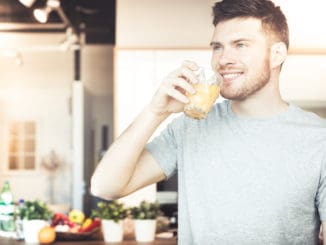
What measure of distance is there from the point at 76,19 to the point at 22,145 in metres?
2.12

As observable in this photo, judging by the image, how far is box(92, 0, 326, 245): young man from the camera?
1507 millimetres

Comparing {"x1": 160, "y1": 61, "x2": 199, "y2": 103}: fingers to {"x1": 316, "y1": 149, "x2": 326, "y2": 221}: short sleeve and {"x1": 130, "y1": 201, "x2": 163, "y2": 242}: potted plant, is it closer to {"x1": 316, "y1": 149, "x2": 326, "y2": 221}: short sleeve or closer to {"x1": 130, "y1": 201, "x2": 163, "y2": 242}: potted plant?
{"x1": 316, "y1": 149, "x2": 326, "y2": 221}: short sleeve

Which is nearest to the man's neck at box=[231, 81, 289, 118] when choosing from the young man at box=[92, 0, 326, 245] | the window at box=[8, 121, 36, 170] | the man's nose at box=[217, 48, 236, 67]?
the young man at box=[92, 0, 326, 245]

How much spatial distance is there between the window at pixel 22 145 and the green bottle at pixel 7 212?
5.34m

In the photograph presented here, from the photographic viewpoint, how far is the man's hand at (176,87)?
56.8 inches

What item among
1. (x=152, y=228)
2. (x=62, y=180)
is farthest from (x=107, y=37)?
(x=152, y=228)

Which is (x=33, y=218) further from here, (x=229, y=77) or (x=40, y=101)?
(x=40, y=101)

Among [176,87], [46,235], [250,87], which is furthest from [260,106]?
[46,235]

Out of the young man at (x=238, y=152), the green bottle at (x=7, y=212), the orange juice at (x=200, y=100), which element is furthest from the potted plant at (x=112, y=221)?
the orange juice at (x=200, y=100)

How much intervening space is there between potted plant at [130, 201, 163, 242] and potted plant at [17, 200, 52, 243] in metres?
0.51

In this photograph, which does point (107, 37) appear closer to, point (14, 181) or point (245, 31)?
point (14, 181)

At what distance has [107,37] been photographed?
887 cm

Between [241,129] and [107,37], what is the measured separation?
746 cm

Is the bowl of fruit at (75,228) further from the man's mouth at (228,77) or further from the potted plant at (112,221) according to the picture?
the man's mouth at (228,77)
